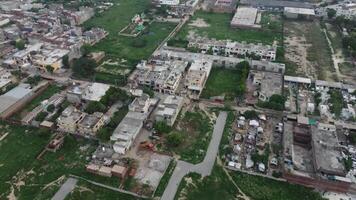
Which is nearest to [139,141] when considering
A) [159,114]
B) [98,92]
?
[159,114]

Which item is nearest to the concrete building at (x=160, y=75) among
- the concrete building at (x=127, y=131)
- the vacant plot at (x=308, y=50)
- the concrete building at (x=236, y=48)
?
the concrete building at (x=127, y=131)

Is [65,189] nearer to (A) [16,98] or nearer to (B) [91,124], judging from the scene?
(B) [91,124]

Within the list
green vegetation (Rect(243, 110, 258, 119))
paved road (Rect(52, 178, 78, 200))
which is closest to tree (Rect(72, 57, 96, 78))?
paved road (Rect(52, 178, 78, 200))

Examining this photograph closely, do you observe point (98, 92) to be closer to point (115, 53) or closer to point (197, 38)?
point (115, 53)

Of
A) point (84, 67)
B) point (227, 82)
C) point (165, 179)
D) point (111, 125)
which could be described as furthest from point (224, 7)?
point (165, 179)

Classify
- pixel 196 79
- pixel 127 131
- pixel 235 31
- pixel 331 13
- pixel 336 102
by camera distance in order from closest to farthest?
pixel 127 131, pixel 336 102, pixel 196 79, pixel 235 31, pixel 331 13

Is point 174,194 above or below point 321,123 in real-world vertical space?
below

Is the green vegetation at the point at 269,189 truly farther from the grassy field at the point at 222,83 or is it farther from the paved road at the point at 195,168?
the grassy field at the point at 222,83
